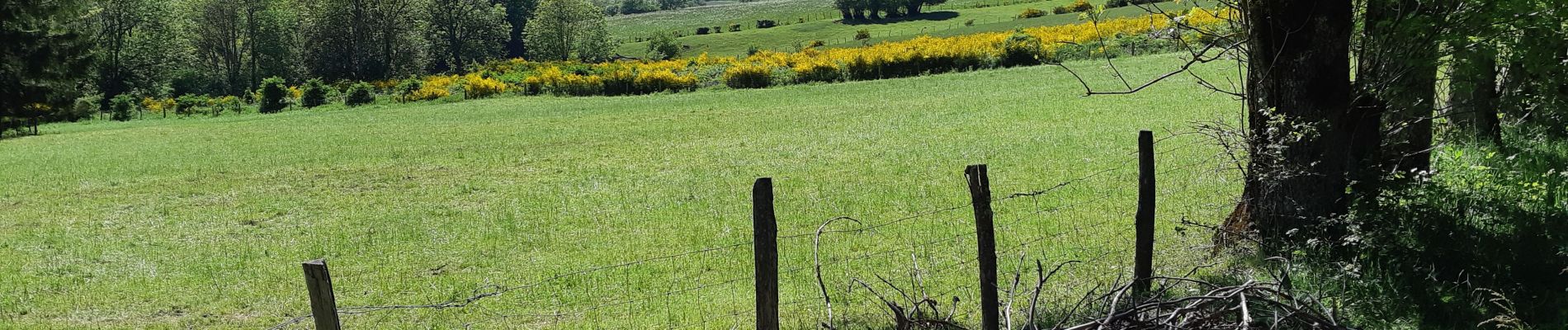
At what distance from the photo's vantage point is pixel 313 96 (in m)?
45.1

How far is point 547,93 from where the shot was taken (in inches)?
1727

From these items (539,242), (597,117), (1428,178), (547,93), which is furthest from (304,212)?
(547,93)

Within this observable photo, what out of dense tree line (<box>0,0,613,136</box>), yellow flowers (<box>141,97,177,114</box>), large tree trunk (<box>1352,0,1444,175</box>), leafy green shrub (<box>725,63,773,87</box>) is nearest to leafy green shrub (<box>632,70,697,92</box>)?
leafy green shrub (<box>725,63,773,87</box>)

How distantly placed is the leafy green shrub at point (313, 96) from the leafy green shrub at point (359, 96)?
1.12 meters

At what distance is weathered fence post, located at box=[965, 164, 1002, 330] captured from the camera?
4.84m

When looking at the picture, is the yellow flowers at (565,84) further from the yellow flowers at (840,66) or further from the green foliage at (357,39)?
the green foliage at (357,39)

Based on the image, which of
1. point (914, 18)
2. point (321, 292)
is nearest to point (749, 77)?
point (321, 292)

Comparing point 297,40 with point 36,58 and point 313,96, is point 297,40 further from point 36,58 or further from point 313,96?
point 36,58

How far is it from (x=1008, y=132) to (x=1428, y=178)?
12.4 meters

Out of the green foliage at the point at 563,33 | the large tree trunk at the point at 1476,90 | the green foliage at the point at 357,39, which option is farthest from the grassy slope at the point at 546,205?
the green foliage at the point at 563,33

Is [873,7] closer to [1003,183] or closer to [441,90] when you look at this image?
[441,90]

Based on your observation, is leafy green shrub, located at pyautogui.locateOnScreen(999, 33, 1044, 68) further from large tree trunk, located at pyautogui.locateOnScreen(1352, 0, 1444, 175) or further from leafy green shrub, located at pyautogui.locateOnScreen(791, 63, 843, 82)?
large tree trunk, located at pyautogui.locateOnScreen(1352, 0, 1444, 175)

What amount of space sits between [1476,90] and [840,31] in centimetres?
9191

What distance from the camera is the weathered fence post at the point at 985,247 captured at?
4.84 meters
